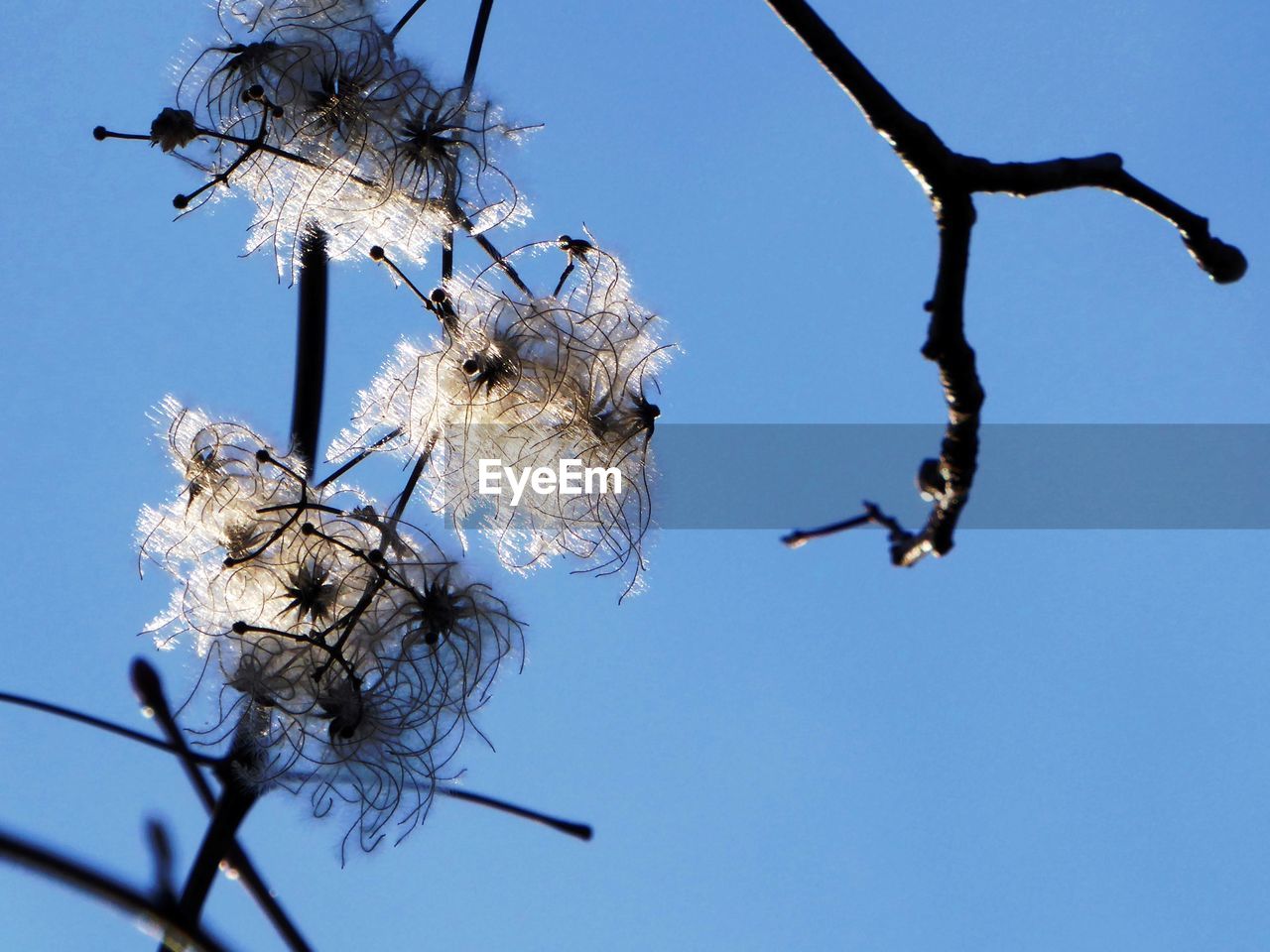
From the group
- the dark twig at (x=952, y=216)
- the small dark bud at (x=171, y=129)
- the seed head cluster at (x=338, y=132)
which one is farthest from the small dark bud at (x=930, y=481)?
the small dark bud at (x=171, y=129)

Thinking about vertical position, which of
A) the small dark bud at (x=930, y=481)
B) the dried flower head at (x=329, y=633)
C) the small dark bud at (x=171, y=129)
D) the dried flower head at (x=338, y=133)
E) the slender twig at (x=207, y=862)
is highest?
the dried flower head at (x=338, y=133)

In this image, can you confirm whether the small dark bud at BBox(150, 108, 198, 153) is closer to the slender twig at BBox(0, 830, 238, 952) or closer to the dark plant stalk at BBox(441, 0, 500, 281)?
the dark plant stalk at BBox(441, 0, 500, 281)

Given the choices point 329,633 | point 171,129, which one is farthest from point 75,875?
point 171,129

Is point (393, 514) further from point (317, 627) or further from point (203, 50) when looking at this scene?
point (203, 50)

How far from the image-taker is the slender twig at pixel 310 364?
1600mm

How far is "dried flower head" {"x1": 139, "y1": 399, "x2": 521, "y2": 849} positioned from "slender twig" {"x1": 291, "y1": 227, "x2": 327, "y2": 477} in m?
0.12

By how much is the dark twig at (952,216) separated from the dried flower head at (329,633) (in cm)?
96

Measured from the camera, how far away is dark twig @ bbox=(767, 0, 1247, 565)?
39.6 inches

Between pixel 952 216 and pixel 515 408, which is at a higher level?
pixel 515 408

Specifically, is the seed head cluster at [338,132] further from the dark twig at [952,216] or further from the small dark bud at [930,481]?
the small dark bud at [930,481]

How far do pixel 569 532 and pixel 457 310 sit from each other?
0.42m

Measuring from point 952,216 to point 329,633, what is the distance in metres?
1.11

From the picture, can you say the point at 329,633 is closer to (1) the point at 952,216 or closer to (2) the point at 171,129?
(2) the point at 171,129

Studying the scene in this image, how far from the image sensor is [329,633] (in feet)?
5.96
